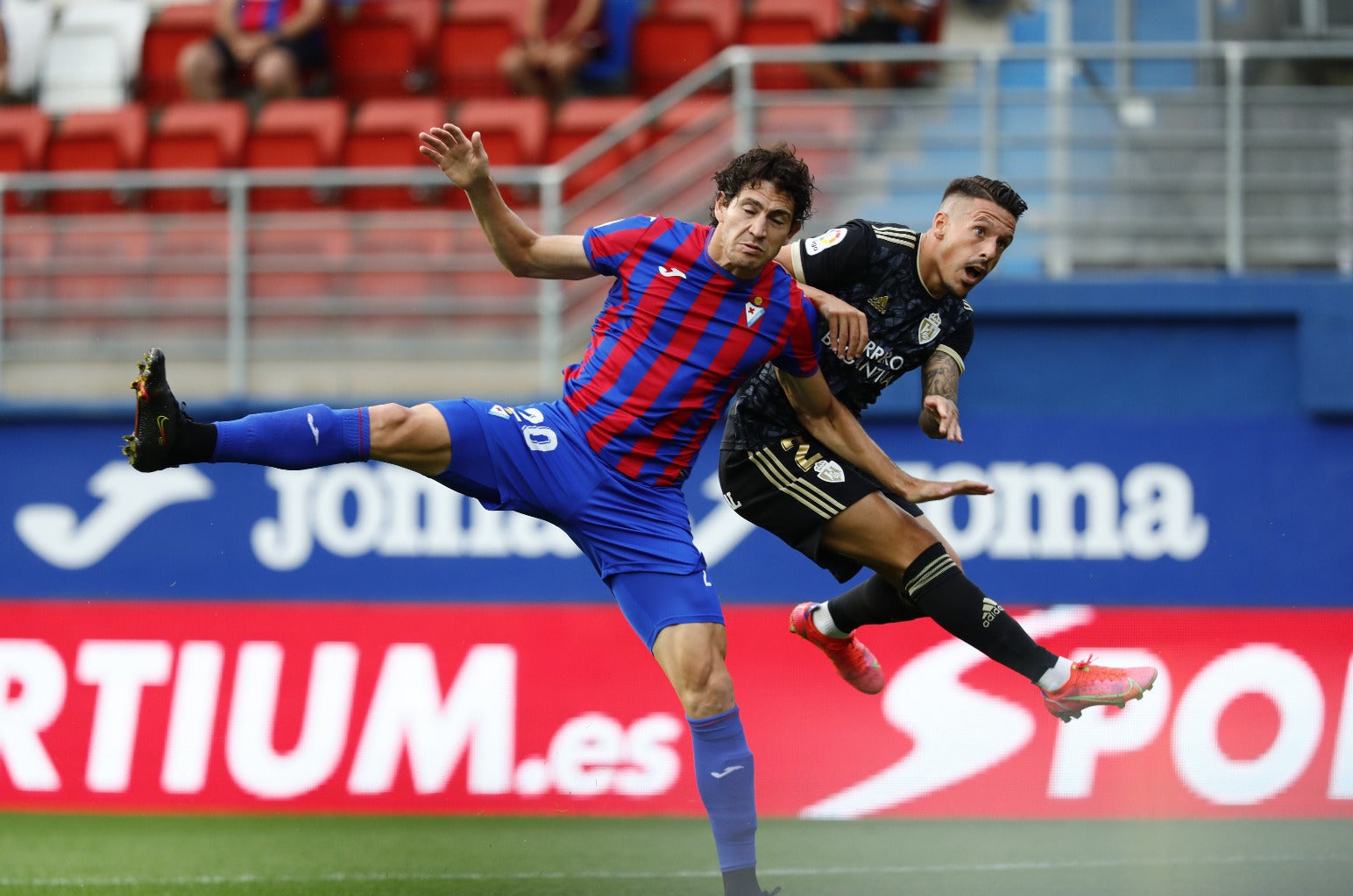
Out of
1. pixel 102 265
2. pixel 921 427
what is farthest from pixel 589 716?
pixel 102 265

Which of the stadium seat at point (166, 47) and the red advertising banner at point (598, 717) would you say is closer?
the red advertising banner at point (598, 717)

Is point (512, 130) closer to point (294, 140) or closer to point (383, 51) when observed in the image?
point (294, 140)

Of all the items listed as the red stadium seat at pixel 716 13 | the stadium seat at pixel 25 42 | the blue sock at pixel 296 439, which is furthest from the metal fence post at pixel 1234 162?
the stadium seat at pixel 25 42

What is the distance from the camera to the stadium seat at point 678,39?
1058 centimetres

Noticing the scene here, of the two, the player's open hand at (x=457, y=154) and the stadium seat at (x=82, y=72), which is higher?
the stadium seat at (x=82, y=72)

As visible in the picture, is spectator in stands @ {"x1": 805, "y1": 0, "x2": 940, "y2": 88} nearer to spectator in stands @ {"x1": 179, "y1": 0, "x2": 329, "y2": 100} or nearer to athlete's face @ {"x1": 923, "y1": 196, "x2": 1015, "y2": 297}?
spectator in stands @ {"x1": 179, "y1": 0, "x2": 329, "y2": 100}

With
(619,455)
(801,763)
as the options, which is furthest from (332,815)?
(619,455)

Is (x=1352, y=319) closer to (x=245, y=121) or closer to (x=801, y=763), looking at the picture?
(x=801, y=763)

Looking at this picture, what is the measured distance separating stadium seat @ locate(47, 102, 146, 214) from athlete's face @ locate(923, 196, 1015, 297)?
7.28m

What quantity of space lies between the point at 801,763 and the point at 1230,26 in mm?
6211

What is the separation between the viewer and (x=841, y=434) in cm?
484

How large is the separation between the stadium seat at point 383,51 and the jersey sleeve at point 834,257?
7001mm

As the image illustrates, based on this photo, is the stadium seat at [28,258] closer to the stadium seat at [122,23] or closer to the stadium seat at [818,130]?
the stadium seat at [122,23]

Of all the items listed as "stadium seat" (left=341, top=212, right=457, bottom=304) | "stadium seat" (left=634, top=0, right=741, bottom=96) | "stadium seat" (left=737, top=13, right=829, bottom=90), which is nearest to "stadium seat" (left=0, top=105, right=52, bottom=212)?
"stadium seat" (left=341, top=212, right=457, bottom=304)
